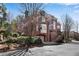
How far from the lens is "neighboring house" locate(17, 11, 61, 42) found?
69.4 inches

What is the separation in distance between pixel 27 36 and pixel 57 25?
11.4 inches

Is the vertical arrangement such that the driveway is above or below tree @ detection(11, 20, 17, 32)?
below

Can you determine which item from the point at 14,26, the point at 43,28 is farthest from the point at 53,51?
the point at 14,26

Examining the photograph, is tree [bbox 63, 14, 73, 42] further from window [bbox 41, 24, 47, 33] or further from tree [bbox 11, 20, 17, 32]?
tree [bbox 11, 20, 17, 32]

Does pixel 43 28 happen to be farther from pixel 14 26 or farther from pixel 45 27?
pixel 14 26

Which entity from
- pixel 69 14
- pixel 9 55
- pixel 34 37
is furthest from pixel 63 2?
pixel 9 55

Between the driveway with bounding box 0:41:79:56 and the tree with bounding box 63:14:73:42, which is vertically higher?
the tree with bounding box 63:14:73:42

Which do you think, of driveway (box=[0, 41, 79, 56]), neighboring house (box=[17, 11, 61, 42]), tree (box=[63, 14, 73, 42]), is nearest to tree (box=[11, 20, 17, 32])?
neighboring house (box=[17, 11, 61, 42])

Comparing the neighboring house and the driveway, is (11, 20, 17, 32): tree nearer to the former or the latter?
the neighboring house

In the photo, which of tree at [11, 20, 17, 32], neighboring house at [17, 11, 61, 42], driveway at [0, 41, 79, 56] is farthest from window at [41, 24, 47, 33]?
tree at [11, 20, 17, 32]

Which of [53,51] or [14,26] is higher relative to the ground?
[14,26]

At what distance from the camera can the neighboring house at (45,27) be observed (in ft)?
5.79

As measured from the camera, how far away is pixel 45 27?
1.77 m

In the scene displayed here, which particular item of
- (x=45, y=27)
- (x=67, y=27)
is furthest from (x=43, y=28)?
(x=67, y=27)
